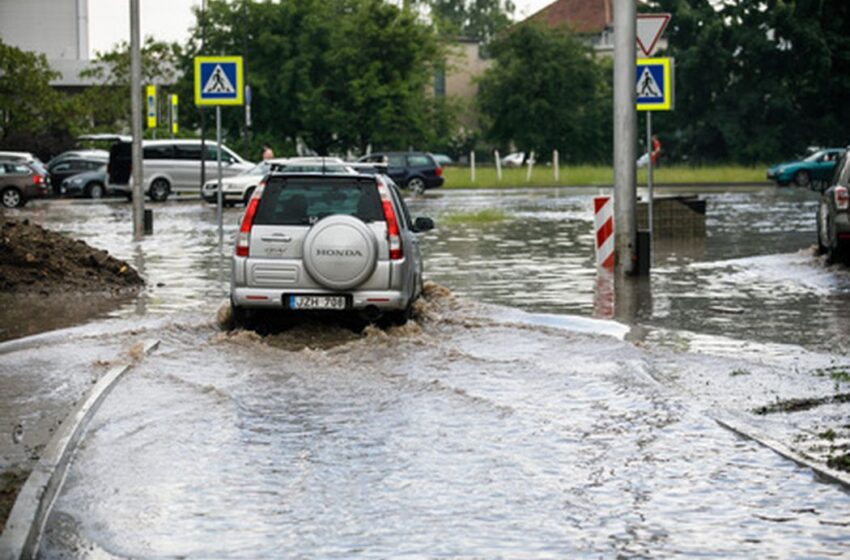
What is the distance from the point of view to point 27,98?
2426 inches

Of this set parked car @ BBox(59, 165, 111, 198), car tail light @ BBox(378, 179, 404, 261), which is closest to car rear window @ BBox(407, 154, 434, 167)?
parked car @ BBox(59, 165, 111, 198)

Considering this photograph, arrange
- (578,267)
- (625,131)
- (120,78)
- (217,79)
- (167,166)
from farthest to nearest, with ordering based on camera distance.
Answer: (120,78) → (167,166) → (578,267) → (217,79) → (625,131)

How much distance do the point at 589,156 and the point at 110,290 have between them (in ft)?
234

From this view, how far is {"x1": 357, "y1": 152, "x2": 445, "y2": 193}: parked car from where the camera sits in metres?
56.0

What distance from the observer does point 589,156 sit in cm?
8962

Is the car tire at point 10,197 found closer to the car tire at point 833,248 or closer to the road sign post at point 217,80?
the road sign post at point 217,80

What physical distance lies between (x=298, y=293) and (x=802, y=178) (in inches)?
2028

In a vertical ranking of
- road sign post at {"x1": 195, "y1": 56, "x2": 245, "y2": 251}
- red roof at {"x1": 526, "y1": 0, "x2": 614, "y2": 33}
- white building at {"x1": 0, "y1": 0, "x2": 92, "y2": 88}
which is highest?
red roof at {"x1": 526, "y1": 0, "x2": 614, "y2": 33}

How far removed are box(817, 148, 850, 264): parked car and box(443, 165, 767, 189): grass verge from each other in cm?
3618

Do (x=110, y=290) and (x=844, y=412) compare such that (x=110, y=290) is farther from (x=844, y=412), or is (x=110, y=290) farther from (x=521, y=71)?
(x=521, y=71)

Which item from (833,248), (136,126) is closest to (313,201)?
(833,248)

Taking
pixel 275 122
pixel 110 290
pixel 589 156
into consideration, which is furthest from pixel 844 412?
pixel 589 156

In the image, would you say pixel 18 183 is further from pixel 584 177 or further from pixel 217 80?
pixel 584 177

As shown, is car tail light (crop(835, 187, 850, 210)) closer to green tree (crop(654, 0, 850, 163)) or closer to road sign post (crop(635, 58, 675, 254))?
road sign post (crop(635, 58, 675, 254))
